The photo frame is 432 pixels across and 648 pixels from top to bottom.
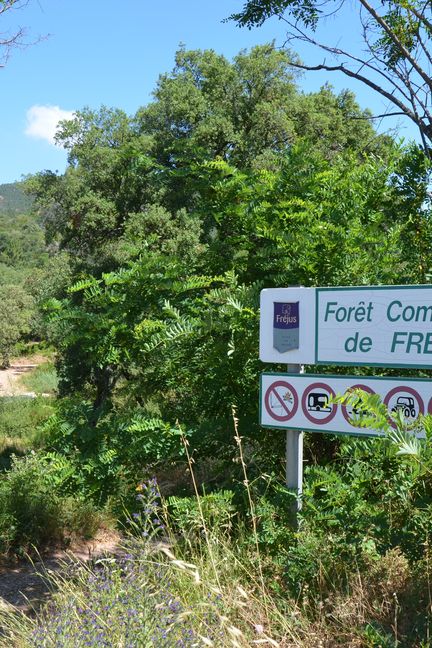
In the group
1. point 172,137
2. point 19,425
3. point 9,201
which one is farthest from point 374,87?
point 9,201

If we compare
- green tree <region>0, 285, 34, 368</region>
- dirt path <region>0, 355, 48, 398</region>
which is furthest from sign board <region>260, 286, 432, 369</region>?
green tree <region>0, 285, 34, 368</region>

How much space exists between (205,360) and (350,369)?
813mm

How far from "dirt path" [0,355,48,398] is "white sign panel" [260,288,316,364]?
800 inches

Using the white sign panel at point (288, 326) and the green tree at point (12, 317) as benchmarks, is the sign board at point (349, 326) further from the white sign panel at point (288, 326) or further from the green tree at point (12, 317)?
the green tree at point (12, 317)

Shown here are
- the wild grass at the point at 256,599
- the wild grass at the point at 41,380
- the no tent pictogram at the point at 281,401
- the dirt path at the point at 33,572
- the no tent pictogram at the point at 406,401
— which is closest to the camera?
the wild grass at the point at 256,599

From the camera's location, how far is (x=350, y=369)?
3676 mm

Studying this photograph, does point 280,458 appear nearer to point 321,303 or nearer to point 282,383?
point 282,383

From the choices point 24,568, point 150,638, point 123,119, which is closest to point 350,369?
point 150,638

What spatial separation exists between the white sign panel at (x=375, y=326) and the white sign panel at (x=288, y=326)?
44 mm

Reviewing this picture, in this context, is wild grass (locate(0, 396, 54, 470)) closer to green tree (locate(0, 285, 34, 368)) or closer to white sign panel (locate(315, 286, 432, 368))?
white sign panel (locate(315, 286, 432, 368))

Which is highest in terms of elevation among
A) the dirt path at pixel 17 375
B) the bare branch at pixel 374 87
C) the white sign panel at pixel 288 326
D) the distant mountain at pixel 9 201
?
the distant mountain at pixel 9 201

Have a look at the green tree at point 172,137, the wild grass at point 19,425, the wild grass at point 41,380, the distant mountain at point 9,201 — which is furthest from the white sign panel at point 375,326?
the distant mountain at point 9,201

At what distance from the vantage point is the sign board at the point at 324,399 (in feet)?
9.70

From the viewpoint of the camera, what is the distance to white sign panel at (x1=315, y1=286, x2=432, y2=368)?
3.02 metres
